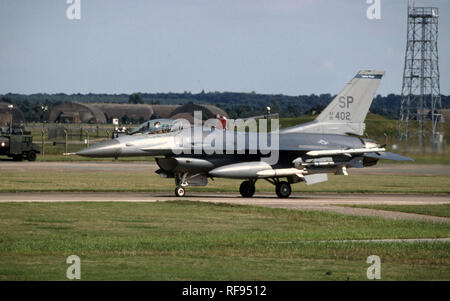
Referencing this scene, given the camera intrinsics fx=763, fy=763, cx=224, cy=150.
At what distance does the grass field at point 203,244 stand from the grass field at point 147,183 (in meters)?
9.97

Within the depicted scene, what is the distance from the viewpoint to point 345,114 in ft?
110

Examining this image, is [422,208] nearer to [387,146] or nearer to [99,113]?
[387,146]

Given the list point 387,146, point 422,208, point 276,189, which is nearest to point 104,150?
point 276,189

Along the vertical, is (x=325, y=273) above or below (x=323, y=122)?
below

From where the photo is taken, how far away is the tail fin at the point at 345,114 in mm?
33375

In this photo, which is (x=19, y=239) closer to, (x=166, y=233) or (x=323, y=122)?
(x=166, y=233)

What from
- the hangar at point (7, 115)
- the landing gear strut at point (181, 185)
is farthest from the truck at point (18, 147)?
the hangar at point (7, 115)

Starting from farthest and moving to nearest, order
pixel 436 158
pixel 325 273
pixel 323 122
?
pixel 436 158 < pixel 323 122 < pixel 325 273

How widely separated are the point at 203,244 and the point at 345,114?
17.5 m

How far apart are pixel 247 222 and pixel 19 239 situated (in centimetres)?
726
